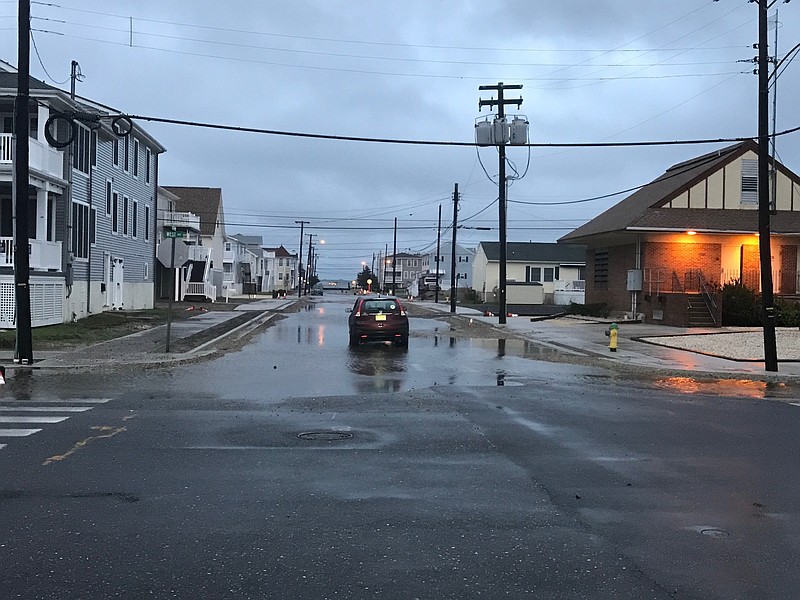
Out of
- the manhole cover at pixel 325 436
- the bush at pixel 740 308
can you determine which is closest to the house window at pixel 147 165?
the bush at pixel 740 308

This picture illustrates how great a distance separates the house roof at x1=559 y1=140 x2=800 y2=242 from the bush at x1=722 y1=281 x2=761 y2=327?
10.3 ft

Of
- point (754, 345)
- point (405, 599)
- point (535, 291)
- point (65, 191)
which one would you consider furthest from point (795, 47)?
point (535, 291)

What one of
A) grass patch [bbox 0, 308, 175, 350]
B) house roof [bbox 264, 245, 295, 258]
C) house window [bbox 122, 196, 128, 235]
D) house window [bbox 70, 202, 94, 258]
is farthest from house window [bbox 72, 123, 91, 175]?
house roof [bbox 264, 245, 295, 258]

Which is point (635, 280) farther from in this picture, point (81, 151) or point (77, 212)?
point (81, 151)

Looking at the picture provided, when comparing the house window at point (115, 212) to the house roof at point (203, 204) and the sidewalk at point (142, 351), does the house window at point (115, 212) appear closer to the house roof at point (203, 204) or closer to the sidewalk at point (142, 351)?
the sidewalk at point (142, 351)

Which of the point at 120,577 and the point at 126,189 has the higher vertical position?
the point at 126,189

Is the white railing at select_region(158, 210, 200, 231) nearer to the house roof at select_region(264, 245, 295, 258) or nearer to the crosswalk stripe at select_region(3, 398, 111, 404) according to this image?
the crosswalk stripe at select_region(3, 398, 111, 404)

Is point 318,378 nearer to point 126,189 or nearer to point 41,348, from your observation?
point 41,348

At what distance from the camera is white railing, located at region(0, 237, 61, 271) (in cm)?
2567

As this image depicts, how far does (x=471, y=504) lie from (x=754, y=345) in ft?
65.4

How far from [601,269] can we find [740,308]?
33.1 ft

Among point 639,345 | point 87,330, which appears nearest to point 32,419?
point 87,330

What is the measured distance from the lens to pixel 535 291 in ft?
201

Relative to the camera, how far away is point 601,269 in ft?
136
